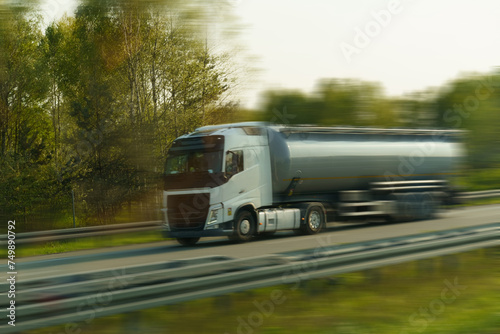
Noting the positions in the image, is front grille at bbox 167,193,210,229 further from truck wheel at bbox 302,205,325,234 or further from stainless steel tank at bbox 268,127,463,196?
truck wheel at bbox 302,205,325,234

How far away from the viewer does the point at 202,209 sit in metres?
13.8

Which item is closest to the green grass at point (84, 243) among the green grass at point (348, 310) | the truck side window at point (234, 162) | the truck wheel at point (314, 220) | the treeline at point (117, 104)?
the truck side window at point (234, 162)

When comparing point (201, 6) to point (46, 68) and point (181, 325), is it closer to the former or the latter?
point (46, 68)

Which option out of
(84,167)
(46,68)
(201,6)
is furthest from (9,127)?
(201,6)

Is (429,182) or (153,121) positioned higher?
(153,121)

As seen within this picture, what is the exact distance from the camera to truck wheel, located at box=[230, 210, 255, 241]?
14281 millimetres

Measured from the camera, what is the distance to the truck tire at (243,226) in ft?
46.9

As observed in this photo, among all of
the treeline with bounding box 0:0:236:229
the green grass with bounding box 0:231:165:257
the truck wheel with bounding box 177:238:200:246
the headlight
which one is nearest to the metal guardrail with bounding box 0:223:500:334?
the headlight

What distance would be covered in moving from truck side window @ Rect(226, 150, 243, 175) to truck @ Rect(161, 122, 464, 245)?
0.02 metres

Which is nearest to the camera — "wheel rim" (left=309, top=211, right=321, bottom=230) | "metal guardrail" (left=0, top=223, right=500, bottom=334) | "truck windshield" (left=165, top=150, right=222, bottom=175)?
"metal guardrail" (left=0, top=223, right=500, bottom=334)

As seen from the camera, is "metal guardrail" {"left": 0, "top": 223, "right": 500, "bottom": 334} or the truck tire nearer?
"metal guardrail" {"left": 0, "top": 223, "right": 500, "bottom": 334}

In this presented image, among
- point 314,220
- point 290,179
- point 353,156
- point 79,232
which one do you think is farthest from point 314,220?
point 79,232

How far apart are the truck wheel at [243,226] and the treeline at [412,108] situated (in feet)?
66.9

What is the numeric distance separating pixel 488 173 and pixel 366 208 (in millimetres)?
37388
